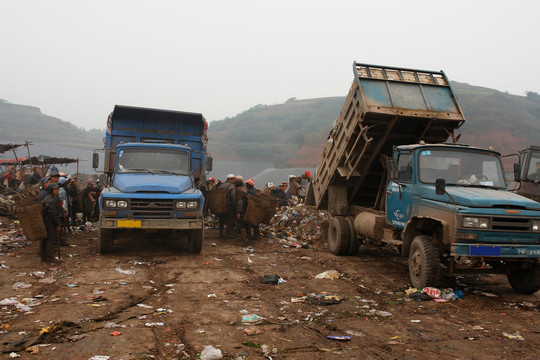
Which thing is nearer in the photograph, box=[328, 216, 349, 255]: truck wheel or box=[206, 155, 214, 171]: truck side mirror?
box=[328, 216, 349, 255]: truck wheel

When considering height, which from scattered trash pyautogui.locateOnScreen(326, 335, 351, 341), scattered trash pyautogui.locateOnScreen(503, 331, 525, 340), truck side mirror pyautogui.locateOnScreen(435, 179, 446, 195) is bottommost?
scattered trash pyautogui.locateOnScreen(326, 335, 351, 341)

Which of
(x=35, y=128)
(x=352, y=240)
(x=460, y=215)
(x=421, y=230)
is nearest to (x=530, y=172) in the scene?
(x=352, y=240)

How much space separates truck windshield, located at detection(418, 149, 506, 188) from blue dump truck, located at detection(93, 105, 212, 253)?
4072mm

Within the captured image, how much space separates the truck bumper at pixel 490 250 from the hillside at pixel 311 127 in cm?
4065

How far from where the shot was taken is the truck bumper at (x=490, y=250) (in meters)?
5.28

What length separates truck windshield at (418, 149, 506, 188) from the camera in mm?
6230

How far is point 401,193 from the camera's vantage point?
6715 mm

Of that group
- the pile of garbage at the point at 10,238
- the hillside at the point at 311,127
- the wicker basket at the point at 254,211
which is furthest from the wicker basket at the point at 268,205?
the hillside at the point at 311,127

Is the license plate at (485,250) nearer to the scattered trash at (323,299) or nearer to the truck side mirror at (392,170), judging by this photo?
the scattered trash at (323,299)

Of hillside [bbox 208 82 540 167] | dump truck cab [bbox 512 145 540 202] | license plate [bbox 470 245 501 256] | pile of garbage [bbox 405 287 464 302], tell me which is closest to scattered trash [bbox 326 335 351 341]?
pile of garbage [bbox 405 287 464 302]

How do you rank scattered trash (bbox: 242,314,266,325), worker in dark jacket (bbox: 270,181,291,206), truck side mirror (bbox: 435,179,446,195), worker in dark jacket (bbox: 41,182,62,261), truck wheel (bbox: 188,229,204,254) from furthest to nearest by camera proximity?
1. worker in dark jacket (bbox: 270,181,291,206)
2. truck wheel (bbox: 188,229,204,254)
3. worker in dark jacket (bbox: 41,182,62,261)
4. truck side mirror (bbox: 435,179,446,195)
5. scattered trash (bbox: 242,314,266,325)

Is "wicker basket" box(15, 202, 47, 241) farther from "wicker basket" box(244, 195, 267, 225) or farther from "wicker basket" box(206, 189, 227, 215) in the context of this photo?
"wicker basket" box(244, 195, 267, 225)

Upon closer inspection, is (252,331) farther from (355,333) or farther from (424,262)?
(424,262)

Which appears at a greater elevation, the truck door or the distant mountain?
the distant mountain
